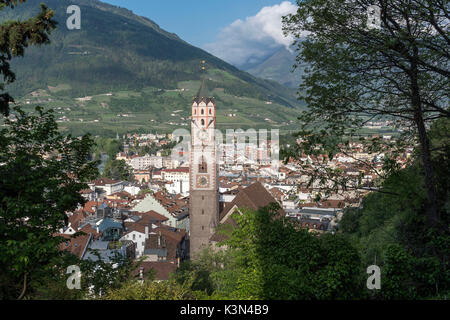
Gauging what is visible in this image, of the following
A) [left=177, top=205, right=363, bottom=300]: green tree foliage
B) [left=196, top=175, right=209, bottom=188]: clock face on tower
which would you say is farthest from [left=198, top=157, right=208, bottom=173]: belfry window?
[left=177, top=205, right=363, bottom=300]: green tree foliage

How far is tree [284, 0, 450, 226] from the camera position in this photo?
6.29 metres

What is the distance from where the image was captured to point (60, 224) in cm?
695

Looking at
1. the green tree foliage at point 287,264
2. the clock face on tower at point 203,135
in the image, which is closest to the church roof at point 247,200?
the clock face on tower at point 203,135

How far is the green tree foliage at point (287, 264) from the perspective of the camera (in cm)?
701

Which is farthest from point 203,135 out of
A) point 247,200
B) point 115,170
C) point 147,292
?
point 115,170

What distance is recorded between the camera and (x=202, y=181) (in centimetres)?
2753

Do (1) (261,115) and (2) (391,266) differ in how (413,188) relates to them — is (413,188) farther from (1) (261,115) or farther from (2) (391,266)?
(1) (261,115)

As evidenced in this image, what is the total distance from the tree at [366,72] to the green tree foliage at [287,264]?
166cm

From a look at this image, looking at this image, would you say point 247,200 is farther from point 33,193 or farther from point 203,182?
point 33,193

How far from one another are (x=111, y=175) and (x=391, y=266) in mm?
83338

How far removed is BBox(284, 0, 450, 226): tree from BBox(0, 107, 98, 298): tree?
4.27 m

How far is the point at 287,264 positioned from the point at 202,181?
19.6 m

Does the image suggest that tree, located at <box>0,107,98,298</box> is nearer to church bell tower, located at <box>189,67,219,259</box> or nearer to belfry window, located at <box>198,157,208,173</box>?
church bell tower, located at <box>189,67,219,259</box>

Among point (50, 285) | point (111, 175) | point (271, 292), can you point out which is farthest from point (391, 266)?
point (111, 175)
